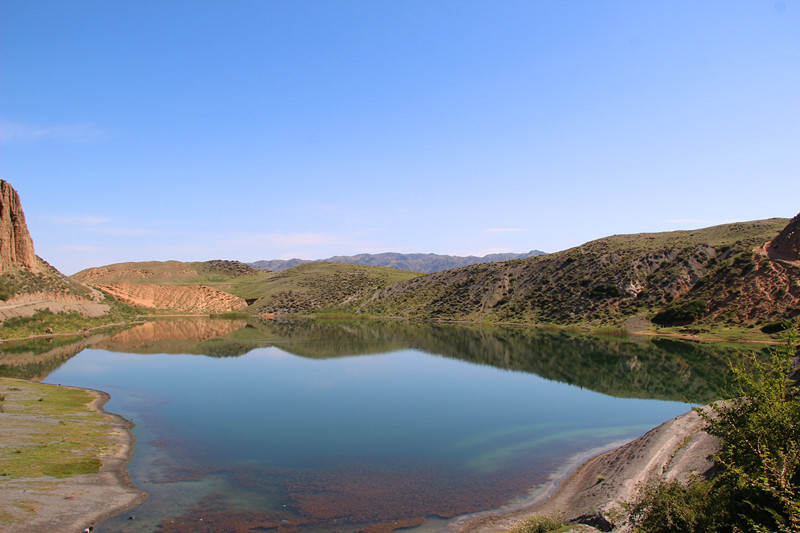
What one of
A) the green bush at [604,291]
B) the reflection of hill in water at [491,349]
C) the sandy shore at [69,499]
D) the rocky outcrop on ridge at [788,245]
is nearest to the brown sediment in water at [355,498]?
the sandy shore at [69,499]

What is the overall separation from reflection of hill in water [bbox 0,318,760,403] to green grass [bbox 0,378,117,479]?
430 inches

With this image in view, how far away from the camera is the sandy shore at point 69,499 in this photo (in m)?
13.2

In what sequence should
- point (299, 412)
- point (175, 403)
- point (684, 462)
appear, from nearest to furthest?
point (684, 462) → point (299, 412) → point (175, 403)

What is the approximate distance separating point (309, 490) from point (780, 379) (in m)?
13.6

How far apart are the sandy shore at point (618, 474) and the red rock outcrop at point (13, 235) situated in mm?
75373

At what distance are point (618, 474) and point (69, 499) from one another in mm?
17015

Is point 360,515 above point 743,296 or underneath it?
underneath

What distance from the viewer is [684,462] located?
52.0 ft

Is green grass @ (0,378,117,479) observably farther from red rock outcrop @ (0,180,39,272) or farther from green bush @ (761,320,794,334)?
green bush @ (761,320,794,334)

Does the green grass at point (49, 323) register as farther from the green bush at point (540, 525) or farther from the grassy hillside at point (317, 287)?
the green bush at point (540, 525)

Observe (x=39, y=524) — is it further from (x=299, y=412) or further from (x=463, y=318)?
(x=463, y=318)

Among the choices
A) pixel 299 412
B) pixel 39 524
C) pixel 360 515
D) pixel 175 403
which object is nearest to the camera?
pixel 39 524

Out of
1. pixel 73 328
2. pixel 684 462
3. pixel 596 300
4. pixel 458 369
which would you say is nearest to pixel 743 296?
pixel 596 300

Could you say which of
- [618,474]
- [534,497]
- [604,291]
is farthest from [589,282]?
[534,497]
